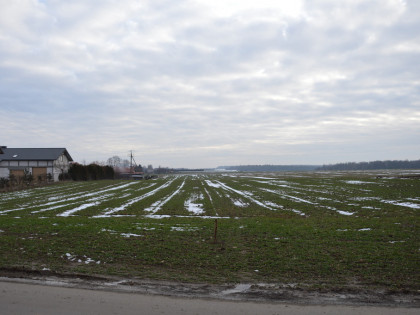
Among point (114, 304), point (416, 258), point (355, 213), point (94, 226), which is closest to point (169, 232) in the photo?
point (94, 226)

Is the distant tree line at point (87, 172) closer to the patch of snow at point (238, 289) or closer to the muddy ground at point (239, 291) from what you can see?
the muddy ground at point (239, 291)

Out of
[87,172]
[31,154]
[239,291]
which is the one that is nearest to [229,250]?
[239,291]

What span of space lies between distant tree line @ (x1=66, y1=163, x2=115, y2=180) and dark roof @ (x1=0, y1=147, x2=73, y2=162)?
409cm

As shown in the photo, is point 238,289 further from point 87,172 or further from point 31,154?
point 31,154

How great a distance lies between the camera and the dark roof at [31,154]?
60969mm

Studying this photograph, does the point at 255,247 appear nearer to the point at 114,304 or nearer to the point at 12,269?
the point at 114,304

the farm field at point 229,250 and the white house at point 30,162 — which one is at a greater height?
the white house at point 30,162

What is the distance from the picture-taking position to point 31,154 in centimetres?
6259

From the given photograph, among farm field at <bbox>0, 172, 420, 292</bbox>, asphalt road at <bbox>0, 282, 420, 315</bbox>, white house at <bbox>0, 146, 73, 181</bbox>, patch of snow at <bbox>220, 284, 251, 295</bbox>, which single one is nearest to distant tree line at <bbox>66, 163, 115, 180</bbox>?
white house at <bbox>0, 146, 73, 181</bbox>

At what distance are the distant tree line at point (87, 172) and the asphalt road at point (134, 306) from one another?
62493mm

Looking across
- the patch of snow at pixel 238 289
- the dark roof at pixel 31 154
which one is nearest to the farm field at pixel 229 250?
the patch of snow at pixel 238 289

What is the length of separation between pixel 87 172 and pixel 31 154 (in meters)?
11.0

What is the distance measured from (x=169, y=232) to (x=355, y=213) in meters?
10.8

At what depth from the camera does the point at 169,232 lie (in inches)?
444
